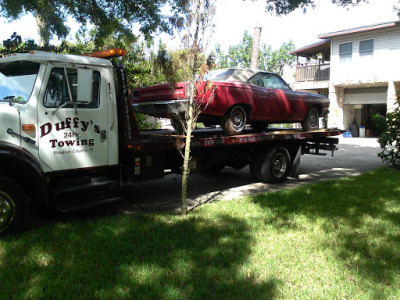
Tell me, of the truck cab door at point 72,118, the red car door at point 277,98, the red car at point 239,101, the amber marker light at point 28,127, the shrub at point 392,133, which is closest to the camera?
the amber marker light at point 28,127

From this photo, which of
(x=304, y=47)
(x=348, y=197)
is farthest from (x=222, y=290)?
(x=304, y=47)

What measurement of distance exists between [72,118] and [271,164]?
15.4ft

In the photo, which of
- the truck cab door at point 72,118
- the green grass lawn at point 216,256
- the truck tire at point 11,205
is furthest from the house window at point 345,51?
the truck tire at point 11,205

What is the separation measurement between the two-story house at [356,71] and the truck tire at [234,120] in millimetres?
15321

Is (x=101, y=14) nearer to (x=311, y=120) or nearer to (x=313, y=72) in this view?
(x=311, y=120)

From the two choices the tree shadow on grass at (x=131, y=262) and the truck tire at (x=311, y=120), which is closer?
the tree shadow on grass at (x=131, y=262)

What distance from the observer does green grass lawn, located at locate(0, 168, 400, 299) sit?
3264mm

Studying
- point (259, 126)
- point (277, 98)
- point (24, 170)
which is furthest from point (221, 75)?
point (24, 170)

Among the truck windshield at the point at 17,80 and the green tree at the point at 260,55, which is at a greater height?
the green tree at the point at 260,55

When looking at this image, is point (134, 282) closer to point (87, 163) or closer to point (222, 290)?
point (222, 290)

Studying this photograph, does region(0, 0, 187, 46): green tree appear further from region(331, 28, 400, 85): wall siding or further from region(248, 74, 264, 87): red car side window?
region(331, 28, 400, 85): wall siding

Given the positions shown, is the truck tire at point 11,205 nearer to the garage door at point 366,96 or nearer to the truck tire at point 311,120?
the truck tire at point 311,120

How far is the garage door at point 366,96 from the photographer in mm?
21766

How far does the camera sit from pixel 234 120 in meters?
7.26
